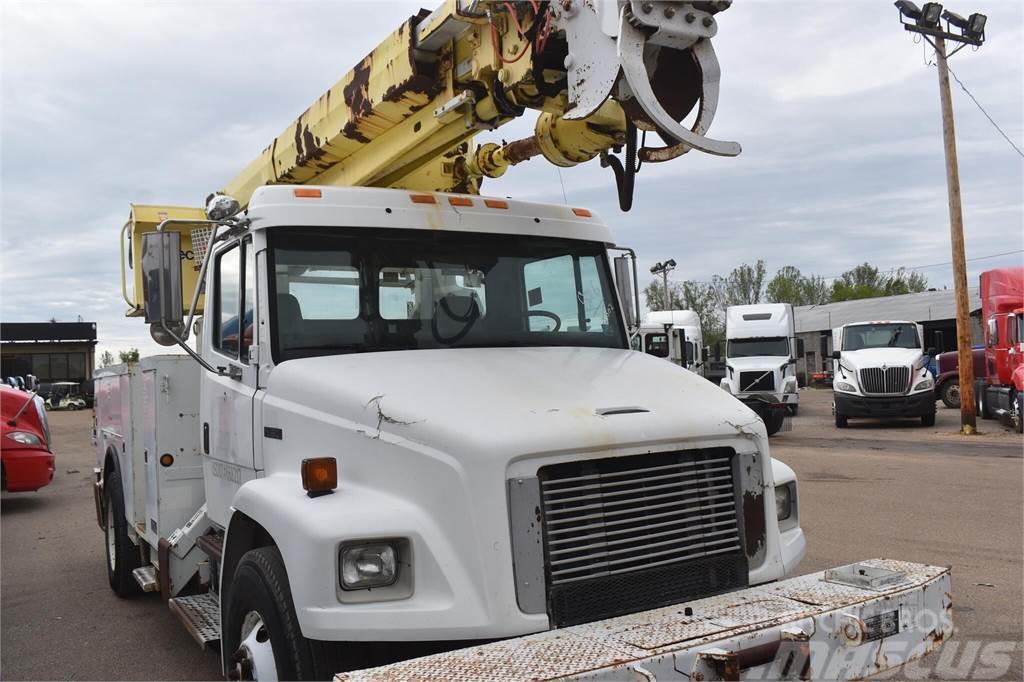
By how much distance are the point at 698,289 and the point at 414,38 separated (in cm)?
7127

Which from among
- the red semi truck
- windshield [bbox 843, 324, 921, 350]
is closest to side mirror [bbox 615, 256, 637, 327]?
the red semi truck

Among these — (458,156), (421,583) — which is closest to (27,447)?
(458,156)

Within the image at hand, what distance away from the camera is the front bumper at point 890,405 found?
20719mm

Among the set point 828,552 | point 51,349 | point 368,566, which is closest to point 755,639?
point 368,566

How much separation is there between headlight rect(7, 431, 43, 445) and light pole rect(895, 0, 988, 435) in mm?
17600

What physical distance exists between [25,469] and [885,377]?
17578mm

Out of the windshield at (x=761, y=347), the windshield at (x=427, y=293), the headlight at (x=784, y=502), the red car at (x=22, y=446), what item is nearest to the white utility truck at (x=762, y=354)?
the windshield at (x=761, y=347)

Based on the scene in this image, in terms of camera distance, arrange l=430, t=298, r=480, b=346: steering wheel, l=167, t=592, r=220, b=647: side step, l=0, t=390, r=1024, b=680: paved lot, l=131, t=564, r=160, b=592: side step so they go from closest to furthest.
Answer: l=430, t=298, r=480, b=346: steering wheel, l=167, t=592, r=220, b=647: side step, l=0, t=390, r=1024, b=680: paved lot, l=131, t=564, r=160, b=592: side step

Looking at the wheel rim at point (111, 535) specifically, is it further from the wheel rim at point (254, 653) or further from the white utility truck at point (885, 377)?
the white utility truck at point (885, 377)

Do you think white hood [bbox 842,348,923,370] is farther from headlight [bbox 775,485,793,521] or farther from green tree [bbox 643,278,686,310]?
green tree [bbox 643,278,686,310]

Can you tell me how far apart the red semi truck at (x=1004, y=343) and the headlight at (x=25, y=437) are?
17784mm

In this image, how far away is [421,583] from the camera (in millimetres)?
3193

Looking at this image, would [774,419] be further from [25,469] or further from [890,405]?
[25,469]

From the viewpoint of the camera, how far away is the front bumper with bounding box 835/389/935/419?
20.7m
